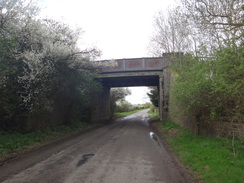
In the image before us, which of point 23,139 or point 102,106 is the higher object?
point 102,106

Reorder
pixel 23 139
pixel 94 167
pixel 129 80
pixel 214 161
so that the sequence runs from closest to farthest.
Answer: pixel 214 161, pixel 94 167, pixel 23 139, pixel 129 80

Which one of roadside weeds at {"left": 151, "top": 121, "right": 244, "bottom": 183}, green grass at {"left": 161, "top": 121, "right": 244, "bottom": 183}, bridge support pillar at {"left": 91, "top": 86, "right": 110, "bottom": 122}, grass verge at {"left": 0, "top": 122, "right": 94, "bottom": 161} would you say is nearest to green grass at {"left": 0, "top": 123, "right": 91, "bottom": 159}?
grass verge at {"left": 0, "top": 122, "right": 94, "bottom": 161}

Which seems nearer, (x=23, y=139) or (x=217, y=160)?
(x=217, y=160)

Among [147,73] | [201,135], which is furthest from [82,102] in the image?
[201,135]

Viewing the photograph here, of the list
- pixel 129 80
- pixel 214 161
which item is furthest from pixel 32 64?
pixel 129 80

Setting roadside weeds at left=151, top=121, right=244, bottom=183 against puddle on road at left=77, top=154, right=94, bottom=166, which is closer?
roadside weeds at left=151, top=121, right=244, bottom=183

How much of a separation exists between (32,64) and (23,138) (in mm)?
3909

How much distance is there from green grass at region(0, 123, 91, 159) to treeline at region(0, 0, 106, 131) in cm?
70

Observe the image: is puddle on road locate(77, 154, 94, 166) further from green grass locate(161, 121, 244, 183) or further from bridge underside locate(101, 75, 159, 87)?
bridge underside locate(101, 75, 159, 87)

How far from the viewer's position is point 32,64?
9930 millimetres

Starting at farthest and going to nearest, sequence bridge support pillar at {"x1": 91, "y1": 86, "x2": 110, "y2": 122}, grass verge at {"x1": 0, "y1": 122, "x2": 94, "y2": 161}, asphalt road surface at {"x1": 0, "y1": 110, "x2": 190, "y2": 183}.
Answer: bridge support pillar at {"x1": 91, "y1": 86, "x2": 110, "y2": 122}
grass verge at {"x1": 0, "y1": 122, "x2": 94, "y2": 161}
asphalt road surface at {"x1": 0, "y1": 110, "x2": 190, "y2": 183}

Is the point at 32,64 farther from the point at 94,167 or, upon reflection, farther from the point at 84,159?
the point at 94,167

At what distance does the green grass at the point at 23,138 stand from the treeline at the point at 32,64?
27.7 inches

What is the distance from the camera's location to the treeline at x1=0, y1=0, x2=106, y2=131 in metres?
9.54
